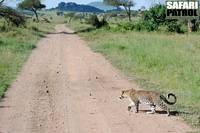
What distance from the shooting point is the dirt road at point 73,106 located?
970 centimetres

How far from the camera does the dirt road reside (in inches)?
382

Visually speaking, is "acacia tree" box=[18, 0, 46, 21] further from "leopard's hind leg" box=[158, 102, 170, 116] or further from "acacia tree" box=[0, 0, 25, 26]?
"leopard's hind leg" box=[158, 102, 170, 116]

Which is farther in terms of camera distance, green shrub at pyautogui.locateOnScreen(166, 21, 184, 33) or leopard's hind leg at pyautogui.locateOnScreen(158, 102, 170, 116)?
green shrub at pyautogui.locateOnScreen(166, 21, 184, 33)

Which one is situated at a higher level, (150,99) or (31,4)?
(31,4)

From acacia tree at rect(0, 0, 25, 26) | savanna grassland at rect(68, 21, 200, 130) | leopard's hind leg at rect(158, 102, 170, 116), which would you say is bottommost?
savanna grassland at rect(68, 21, 200, 130)

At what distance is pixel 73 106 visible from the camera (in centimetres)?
1181

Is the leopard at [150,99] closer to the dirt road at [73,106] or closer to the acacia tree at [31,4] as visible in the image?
the dirt road at [73,106]

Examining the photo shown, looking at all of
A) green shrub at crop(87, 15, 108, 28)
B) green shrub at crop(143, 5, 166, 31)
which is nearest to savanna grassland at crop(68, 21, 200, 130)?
green shrub at crop(143, 5, 166, 31)

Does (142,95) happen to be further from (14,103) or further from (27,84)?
(27,84)

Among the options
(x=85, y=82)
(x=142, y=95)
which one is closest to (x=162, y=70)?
(x=85, y=82)

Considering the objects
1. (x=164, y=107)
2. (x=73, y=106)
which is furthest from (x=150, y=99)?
(x=73, y=106)

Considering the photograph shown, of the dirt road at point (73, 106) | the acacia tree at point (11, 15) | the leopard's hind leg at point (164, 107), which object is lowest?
the dirt road at point (73, 106)
